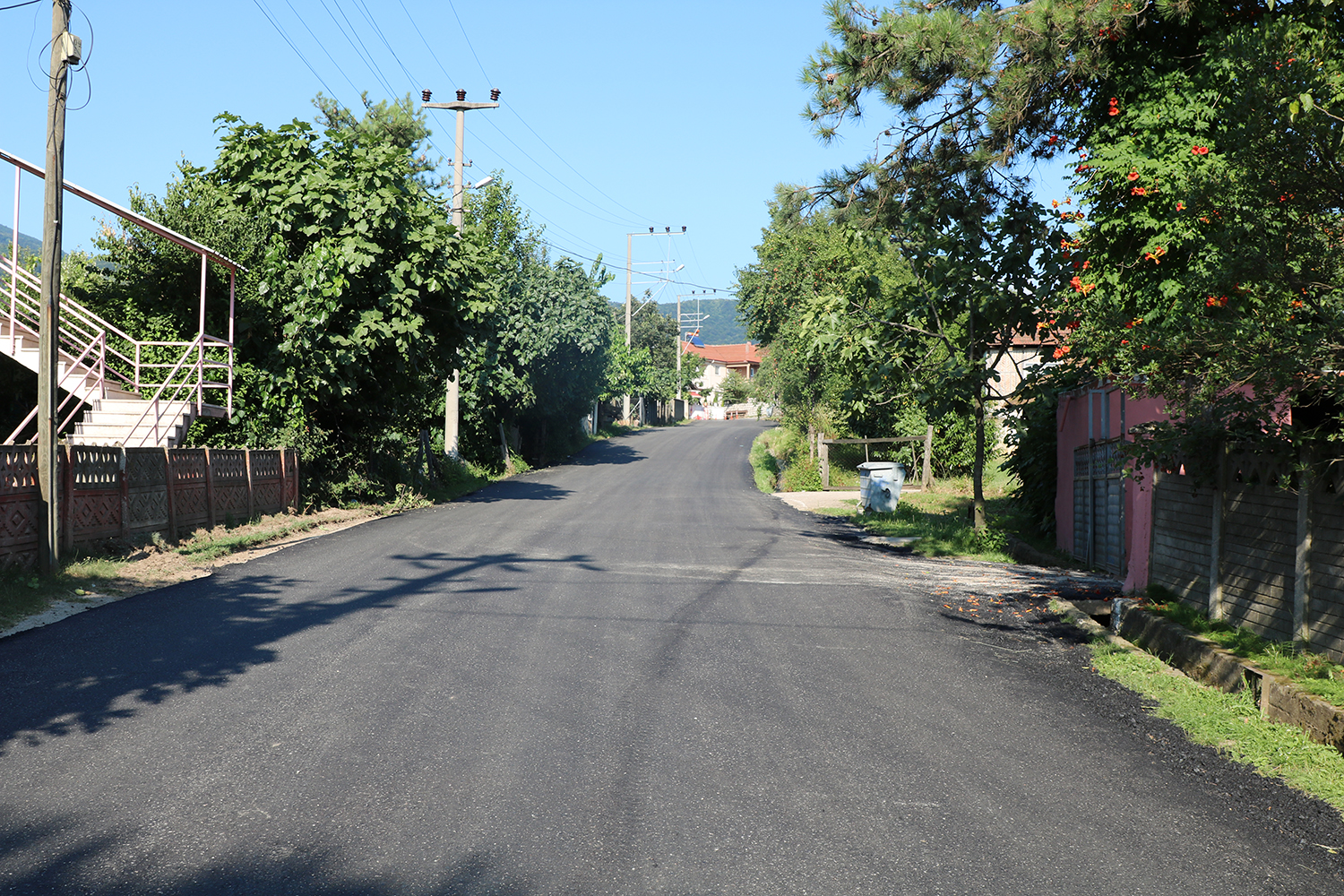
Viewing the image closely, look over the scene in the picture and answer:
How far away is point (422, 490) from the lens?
2572 cm

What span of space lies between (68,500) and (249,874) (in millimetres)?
9744

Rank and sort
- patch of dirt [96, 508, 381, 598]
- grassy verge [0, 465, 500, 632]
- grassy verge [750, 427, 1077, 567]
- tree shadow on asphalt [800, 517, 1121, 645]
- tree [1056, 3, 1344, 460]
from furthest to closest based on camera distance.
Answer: grassy verge [750, 427, 1077, 567]
patch of dirt [96, 508, 381, 598]
grassy verge [0, 465, 500, 632]
tree shadow on asphalt [800, 517, 1121, 645]
tree [1056, 3, 1344, 460]

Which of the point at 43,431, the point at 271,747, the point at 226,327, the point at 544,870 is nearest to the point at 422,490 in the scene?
the point at 226,327

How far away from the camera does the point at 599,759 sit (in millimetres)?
5383

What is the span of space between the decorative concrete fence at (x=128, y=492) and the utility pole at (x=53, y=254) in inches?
6.3

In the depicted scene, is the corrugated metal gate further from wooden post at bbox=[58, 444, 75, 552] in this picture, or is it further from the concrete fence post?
the concrete fence post

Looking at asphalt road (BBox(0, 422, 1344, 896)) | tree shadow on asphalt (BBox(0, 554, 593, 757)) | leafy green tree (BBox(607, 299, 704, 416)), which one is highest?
leafy green tree (BBox(607, 299, 704, 416))

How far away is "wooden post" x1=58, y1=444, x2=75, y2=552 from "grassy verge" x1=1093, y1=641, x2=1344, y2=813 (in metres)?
11.1

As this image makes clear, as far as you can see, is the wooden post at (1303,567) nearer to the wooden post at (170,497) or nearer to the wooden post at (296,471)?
the wooden post at (170,497)

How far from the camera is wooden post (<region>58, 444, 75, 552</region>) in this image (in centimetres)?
1185

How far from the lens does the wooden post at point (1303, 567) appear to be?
6953 mm

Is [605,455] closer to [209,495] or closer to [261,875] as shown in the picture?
[209,495]

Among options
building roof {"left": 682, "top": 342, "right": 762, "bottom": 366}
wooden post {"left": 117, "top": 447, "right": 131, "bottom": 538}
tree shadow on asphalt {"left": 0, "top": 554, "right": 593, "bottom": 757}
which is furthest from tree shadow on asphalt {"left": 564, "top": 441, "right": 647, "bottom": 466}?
building roof {"left": 682, "top": 342, "right": 762, "bottom": 366}

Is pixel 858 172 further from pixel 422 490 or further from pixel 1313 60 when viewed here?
pixel 422 490
